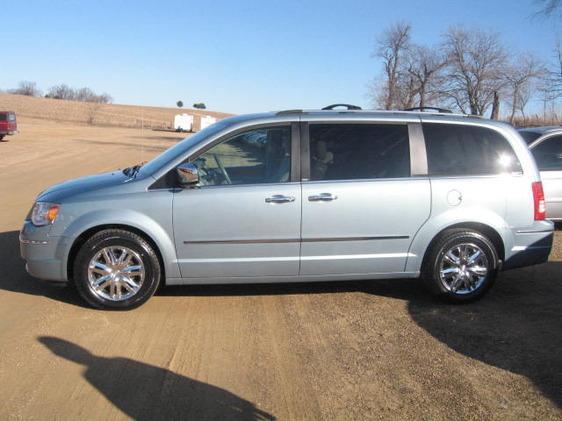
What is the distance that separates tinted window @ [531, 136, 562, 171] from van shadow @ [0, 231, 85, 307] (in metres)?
6.88

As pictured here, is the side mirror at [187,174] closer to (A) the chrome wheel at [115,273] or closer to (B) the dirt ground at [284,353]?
(A) the chrome wheel at [115,273]

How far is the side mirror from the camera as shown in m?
4.92

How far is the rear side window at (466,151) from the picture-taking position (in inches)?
211

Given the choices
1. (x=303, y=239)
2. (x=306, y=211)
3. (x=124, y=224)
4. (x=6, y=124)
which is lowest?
(x=303, y=239)

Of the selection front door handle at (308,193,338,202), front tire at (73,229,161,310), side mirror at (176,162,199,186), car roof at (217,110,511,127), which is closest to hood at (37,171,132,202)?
front tire at (73,229,161,310)

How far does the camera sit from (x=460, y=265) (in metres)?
5.36

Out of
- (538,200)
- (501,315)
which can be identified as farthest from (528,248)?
(501,315)

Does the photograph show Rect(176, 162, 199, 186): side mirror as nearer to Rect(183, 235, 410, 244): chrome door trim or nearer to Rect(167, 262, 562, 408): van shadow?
Rect(183, 235, 410, 244): chrome door trim

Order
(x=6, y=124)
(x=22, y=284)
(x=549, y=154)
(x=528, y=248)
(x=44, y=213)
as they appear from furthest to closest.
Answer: (x=6, y=124)
(x=549, y=154)
(x=22, y=284)
(x=528, y=248)
(x=44, y=213)

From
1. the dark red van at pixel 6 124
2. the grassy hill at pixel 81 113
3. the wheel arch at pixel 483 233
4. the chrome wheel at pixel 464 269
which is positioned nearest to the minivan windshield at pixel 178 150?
the wheel arch at pixel 483 233

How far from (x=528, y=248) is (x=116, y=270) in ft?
13.2

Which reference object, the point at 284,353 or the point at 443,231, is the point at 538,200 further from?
the point at 284,353

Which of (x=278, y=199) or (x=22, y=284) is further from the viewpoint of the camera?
(x=22, y=284)

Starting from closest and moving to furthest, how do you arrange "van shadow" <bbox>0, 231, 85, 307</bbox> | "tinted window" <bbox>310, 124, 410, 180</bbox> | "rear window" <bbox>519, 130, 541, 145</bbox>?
"tinted window" <bbox>310, 124, 410, 180</bbox>, "van shadow" <bbox>0, 231, 85, 307</bbox>, "rear window" <bbox>519, 130, 541, 145</bbox>
